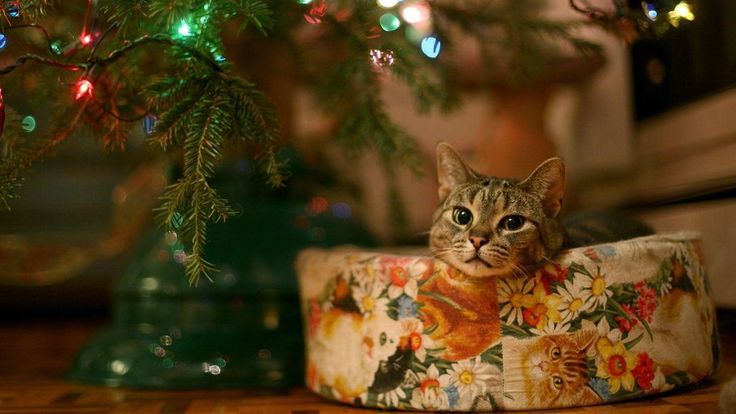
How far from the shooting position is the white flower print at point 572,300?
1104 millimetres

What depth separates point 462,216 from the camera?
115cm

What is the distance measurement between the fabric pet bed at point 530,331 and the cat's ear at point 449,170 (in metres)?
0.16

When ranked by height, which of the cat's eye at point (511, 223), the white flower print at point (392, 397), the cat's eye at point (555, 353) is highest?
the cat's eye at point (511, 223)

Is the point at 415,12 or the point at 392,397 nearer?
the point at 392,397

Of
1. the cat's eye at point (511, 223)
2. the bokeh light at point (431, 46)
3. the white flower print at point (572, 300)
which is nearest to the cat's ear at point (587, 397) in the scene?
the white flower print at point (572, 300)

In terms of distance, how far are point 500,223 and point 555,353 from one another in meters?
0.21

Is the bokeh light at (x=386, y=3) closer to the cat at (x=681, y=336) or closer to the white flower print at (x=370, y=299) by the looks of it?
the white flower print at (x=370, y=299)

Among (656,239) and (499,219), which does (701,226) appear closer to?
(656,239)

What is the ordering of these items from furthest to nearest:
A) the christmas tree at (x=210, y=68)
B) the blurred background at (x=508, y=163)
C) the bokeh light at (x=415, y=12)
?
the blurred background at (x=508, y=163)
the bokeh light at (x=415, y=12)
the christmas tree at (x=210, y=68)

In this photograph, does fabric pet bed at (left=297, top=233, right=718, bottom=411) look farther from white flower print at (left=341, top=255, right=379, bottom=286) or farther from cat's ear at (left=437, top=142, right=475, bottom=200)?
cat's ear at (left=437, top=142, right=475, bottom=200)

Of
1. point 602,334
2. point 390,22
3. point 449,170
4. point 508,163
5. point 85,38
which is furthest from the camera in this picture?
point 508,163

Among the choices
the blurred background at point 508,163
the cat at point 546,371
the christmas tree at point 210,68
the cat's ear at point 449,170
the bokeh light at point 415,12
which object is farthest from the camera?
the blurred background at point 508,163

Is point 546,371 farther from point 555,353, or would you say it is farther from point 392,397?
point 392,397

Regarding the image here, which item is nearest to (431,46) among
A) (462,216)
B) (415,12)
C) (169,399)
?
(415,12)
